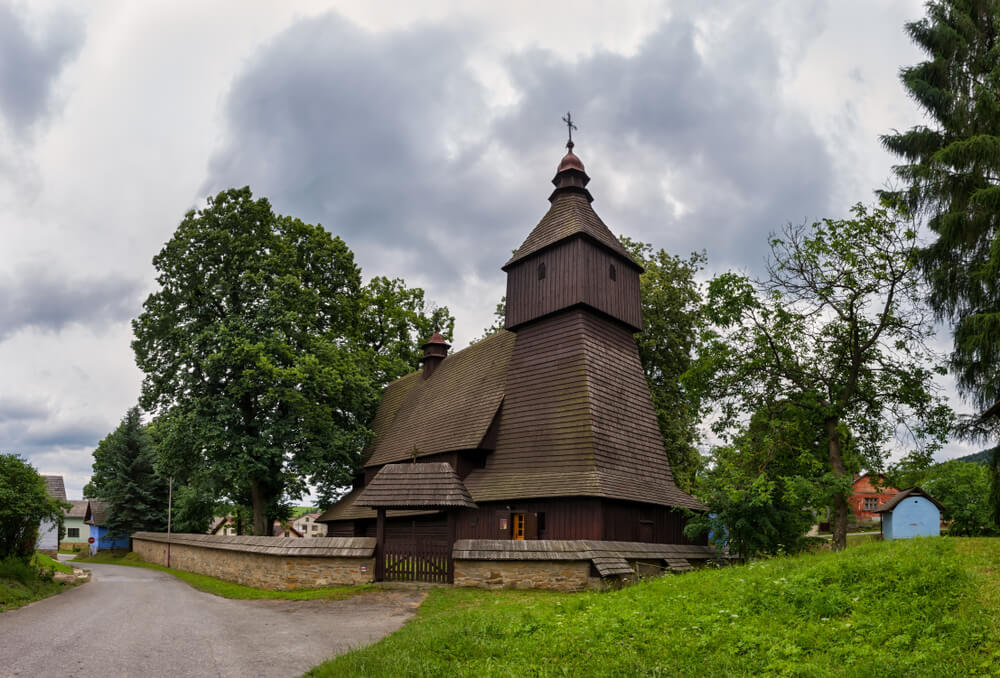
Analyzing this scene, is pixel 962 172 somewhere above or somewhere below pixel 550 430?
above

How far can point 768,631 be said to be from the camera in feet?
26.4

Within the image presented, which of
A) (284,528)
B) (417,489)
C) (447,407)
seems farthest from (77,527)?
(417,489)

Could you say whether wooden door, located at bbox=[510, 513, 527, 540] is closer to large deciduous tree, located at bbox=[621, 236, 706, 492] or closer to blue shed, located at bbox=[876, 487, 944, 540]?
large deciduous tree, located at bbox=[621, 236, 706, 492]

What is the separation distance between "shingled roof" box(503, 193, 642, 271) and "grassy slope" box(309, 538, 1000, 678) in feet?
50.2

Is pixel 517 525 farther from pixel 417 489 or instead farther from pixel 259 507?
pixel 259 507

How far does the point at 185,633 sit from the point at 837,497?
620 inches

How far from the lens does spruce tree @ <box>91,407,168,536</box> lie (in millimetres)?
44469

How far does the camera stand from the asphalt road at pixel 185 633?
8734 millimetres

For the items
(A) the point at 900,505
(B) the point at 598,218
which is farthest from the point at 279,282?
(A) the point at 900,505

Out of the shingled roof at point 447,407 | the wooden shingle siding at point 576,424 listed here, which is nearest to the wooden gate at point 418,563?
the wooden shingle siding at point 576,424

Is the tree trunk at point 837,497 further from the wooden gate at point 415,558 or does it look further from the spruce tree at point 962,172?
the wooden gate at point 415,558

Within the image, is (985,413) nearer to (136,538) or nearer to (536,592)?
(536,592)

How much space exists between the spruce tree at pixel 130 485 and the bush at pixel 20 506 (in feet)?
89.1

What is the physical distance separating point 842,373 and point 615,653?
1502cm
